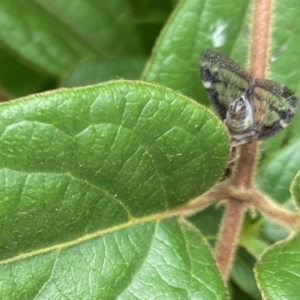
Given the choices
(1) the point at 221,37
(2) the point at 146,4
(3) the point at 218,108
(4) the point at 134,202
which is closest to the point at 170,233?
(4) the point at 134,202

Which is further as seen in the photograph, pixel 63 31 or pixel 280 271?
pixel 63 31

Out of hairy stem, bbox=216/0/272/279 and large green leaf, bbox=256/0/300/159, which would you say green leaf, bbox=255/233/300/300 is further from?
large green leaf, bbox=256/0/300/159

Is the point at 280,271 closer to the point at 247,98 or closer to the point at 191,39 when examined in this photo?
the point at 247,98

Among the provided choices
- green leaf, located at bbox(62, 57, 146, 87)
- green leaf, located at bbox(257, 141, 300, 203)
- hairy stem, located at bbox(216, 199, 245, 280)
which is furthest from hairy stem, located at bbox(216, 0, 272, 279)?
green leaf, located at bbox(62, 57, 146, 87)

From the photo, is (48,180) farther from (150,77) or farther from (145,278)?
(150,77)

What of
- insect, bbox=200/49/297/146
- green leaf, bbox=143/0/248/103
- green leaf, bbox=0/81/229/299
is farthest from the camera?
green leaf, bbox=143/0/248/103

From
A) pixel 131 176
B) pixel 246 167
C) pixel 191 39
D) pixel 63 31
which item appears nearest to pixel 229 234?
pixel 246 167
